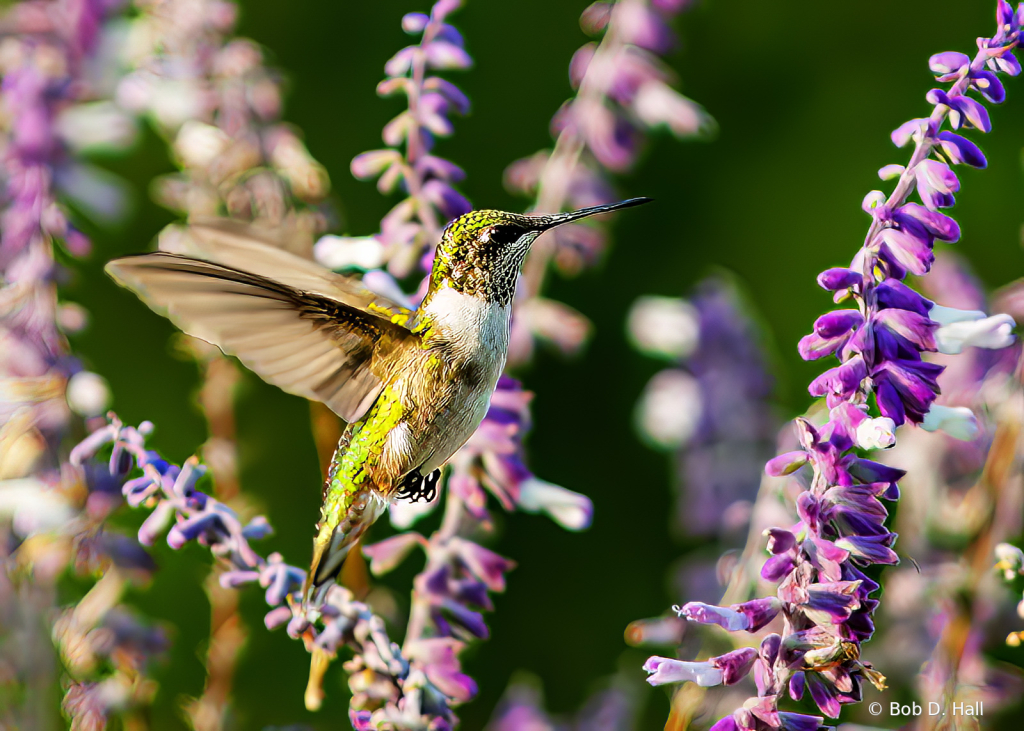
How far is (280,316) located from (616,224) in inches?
52.9

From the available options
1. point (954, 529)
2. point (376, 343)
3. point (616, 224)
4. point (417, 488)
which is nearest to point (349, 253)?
point (376, 343)

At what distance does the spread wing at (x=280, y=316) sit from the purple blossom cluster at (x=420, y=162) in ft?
0.21

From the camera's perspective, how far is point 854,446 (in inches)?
28.3

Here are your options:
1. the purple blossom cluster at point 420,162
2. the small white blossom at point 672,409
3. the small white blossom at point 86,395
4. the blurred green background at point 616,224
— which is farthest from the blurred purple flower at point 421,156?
the blurred green background at point 616,224

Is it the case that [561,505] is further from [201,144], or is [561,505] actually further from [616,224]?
[616,224]

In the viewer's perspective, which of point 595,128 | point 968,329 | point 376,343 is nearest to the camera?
A: point 968,329

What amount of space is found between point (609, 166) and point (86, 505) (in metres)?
0.72

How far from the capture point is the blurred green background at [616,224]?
2.01 metres

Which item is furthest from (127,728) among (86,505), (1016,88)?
(1016,88)

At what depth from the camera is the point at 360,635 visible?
855 mm

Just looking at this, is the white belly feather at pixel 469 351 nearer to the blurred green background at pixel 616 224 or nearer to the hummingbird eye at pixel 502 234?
the hummingbird eye at pixel 502 234

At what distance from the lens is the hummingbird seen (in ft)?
3.15

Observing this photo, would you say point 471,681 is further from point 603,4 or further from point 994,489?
point 603,4

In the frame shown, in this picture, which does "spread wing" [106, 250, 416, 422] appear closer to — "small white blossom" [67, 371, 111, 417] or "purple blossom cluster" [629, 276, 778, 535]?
"small white blossom" [67, 371, 111, 417]
